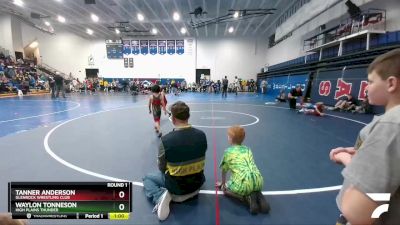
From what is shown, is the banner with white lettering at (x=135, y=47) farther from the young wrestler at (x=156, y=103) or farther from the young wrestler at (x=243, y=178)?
the young wrestler at (x=243, y=178)

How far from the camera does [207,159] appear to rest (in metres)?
5.23

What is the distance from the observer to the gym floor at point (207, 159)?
10.4ft

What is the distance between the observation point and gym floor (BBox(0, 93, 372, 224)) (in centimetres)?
317

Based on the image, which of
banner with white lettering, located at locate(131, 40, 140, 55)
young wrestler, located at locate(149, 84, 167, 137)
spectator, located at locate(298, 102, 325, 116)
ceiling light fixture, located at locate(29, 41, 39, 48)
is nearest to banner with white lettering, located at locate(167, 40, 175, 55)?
banner with white lettering, located at locate(131, 40, 140, 55)

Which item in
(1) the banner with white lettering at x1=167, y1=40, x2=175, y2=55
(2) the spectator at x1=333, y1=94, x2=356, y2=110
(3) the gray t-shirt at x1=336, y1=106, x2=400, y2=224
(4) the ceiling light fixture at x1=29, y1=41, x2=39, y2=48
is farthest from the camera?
(1) the banner with white lettering at x1=167, y1=40, x2=175, y2=55

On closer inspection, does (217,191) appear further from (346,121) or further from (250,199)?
(346,121)

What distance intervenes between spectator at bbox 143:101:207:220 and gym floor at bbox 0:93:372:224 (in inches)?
5.9

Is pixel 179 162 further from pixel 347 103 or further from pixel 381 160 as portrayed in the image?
pixel 347 103

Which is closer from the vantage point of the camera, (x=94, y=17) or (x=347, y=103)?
(x=347, y=103)

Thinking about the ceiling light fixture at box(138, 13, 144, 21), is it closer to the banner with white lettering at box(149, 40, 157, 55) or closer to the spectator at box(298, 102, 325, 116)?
the banner with white lettering at box(149, 40, 157, 55)

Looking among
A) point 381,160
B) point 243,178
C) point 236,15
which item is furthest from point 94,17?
point 381,160
